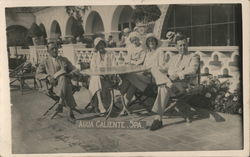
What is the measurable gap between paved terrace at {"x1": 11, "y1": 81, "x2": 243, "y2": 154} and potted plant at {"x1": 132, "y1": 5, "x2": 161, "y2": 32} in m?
0.89

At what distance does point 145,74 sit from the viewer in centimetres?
327

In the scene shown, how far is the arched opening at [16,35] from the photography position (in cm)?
322

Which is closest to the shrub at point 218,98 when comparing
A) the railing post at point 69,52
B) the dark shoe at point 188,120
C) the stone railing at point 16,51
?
the dark shoe at point 188,120

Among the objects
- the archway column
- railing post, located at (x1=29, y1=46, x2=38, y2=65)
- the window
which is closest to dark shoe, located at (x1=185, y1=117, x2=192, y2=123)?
the window

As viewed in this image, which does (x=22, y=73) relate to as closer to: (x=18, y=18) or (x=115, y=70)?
(x=18, y=18)

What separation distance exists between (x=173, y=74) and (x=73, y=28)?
3.59 ft

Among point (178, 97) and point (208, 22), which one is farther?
point (178, 97)

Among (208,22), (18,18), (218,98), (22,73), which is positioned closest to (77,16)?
(18,18)

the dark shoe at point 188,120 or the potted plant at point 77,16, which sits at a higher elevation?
the potted plant at point 77,16

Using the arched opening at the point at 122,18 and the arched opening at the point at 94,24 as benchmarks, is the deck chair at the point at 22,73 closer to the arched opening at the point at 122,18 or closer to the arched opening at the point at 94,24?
the arched opening at the point at 94,24

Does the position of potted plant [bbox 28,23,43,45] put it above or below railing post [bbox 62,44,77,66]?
above

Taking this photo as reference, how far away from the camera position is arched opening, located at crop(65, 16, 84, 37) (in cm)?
324

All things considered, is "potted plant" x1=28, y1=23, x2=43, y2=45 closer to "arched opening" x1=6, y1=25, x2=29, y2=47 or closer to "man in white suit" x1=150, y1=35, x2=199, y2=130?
Result: "arched opening" x1=6, y1=25, x2=29, y2=47

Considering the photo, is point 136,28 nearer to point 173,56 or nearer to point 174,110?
point 173,56
